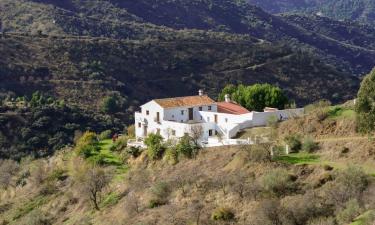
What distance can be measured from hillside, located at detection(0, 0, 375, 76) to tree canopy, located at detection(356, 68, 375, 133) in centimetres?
9208

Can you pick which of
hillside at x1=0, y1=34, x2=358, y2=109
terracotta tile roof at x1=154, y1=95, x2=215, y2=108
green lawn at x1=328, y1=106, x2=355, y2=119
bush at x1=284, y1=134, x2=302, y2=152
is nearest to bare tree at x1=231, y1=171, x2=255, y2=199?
bush at x1=284, y1=134, x2=302, y2=152

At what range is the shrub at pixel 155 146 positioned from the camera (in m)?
44.3

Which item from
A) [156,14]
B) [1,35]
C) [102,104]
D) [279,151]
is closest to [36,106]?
[102,104]

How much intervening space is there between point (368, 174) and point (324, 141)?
618cm

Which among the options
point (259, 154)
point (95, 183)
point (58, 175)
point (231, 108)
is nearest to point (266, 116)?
point (231, 108)

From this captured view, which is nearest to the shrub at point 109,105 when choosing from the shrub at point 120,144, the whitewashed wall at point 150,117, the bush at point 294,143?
the shrub at point 120,144

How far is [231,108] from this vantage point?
167ft

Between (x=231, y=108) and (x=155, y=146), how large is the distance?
8.98m

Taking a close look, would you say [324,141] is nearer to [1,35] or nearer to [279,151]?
[279,151]

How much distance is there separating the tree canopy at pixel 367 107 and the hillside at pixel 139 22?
92084 millimetres

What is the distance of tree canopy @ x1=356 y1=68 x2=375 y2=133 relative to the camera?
35.8m

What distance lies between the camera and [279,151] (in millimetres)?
38625

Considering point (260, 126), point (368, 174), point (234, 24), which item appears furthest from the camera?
point (234, 24)

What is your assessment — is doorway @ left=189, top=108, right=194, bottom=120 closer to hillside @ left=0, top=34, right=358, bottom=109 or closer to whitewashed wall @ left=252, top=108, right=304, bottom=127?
whitewashed wall @ left=252, top=108, right=304, bottom=127
